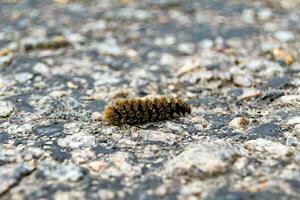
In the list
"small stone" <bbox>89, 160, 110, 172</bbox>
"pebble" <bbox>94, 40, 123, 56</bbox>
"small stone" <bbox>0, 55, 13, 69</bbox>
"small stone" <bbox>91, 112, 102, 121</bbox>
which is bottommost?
"pebble" <bbox>94, 40, 123, 56</bbox>

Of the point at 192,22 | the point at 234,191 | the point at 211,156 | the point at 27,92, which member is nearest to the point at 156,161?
the point at 211,156

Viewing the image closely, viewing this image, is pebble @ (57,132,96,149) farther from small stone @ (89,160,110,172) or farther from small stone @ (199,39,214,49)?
small stone @ (199,39,214,49)

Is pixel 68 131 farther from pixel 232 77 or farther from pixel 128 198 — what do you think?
pixel 232 77

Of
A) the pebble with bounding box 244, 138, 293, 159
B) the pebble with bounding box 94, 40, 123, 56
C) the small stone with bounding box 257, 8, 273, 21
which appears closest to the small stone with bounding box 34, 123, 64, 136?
the pebble with bounding box 244, 138, 293, 159

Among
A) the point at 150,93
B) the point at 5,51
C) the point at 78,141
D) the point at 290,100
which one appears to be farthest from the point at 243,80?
the point at 5,51

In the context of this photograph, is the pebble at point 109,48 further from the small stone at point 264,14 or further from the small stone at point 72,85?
the small stone at point 264,14
